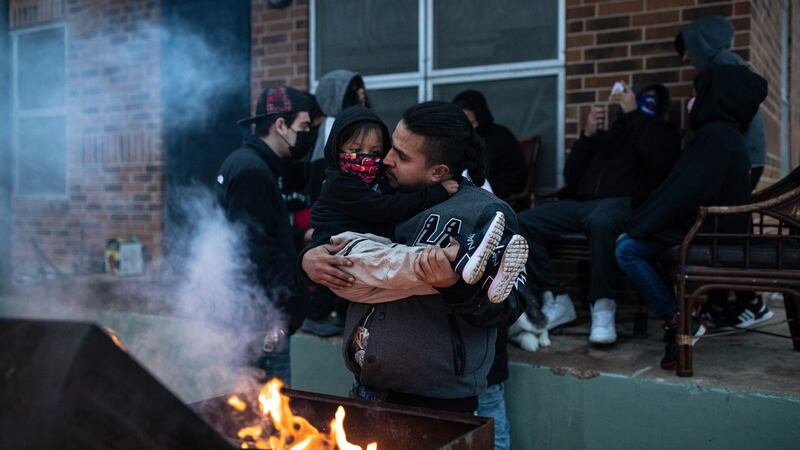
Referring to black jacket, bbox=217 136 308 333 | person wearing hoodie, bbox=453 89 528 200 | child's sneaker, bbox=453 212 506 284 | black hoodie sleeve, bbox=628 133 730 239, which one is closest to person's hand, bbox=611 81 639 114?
black hoodie sleeve, bbox=628 133 730 239

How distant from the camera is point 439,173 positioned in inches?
92.9

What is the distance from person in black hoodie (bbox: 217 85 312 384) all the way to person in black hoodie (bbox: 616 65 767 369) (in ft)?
6.14

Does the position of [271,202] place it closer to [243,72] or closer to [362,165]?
[362,165]

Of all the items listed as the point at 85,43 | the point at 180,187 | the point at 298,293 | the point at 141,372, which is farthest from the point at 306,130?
the point at 85,43

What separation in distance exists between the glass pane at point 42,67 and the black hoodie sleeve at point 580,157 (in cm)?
575

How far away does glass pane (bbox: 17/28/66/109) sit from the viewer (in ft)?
26.4

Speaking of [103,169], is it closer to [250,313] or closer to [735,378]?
[250,313]

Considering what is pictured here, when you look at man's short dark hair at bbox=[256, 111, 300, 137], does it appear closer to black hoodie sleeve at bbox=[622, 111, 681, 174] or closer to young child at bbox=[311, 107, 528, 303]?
young child at bbox=[311, 107, 528, 303]

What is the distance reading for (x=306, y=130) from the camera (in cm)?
396

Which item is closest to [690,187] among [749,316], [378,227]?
[749,316]

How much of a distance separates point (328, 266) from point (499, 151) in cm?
297

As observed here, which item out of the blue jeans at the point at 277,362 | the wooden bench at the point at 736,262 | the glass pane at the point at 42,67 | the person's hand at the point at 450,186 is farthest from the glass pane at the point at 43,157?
the person's hand at the point at 450,186

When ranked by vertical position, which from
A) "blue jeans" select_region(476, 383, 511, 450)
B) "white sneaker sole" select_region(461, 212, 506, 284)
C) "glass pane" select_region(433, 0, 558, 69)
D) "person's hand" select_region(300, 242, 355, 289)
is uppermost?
"glass pane" select_region(433, 0, 558, 69)

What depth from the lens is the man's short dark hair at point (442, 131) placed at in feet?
7.55
